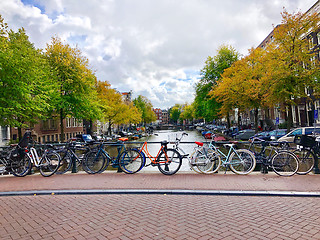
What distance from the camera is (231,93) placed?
98.0 feet

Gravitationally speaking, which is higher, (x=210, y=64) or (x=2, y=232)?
(x=210, y=64)

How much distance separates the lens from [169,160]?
28.4ft

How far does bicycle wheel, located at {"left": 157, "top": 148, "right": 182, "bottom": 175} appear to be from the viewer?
8602mm

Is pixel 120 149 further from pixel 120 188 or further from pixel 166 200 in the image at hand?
pixel 166 200

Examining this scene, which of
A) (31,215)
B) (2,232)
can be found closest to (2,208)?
(31,215)

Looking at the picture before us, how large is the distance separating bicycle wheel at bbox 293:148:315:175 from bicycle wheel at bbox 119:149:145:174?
5.32 meters

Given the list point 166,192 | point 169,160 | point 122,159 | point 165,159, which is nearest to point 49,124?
point 122,159

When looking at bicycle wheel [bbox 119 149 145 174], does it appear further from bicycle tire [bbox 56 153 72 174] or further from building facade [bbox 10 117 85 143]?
building facade [bbox 10 117 85 143]

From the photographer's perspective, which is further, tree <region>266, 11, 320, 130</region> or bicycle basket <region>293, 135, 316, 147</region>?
tree <region>266, 11, 320, 130</region>

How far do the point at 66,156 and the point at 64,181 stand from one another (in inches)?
69.0

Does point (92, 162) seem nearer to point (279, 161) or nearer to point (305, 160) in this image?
point (279, 161)

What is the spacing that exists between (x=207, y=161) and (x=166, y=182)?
1.88 m

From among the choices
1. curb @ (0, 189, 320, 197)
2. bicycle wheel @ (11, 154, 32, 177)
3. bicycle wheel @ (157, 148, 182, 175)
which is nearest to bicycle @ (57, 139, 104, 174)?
bicycle wheel @ (11, 154, 32, 177)

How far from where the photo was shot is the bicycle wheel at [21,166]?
30.3ft
